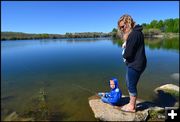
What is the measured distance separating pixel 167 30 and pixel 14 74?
113m

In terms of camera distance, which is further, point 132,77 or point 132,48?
point 132,77

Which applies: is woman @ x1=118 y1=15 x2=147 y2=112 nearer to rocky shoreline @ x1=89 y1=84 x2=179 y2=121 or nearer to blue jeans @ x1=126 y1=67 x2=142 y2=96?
blue jeans @ x1=126 y1=67 x2=142 y2=96

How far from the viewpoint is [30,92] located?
10.4m

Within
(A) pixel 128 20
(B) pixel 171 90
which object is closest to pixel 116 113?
(A) pixel 128 20

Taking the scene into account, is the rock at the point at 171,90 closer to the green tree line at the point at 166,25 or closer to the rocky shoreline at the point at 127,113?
the rocky shoreline at the point at 127,113

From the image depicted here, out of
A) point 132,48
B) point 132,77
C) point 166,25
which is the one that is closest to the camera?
point 132,48

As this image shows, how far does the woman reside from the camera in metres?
5.68

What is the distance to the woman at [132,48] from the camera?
5680mm

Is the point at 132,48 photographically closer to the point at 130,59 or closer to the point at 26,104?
the point at 130,59

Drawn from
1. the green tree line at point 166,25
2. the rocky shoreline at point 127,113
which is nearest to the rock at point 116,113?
the rocky shoreline at point 127,113

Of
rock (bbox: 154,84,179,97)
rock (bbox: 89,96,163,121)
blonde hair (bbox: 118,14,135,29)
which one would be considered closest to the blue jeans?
rock (bbox: 89,96,163,121)

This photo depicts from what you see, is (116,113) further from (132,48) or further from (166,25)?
(166,25)

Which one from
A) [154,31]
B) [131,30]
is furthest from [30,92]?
[154,31]

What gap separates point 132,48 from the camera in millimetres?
5688
